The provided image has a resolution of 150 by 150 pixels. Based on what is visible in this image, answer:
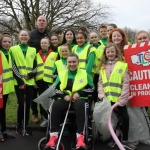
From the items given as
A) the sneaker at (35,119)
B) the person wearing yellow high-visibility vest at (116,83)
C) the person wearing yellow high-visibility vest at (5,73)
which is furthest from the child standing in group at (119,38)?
the sneaker at (35,119)

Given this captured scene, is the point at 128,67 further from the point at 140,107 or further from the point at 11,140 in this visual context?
the point at 11,140

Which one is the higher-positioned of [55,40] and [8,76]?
[55,40]

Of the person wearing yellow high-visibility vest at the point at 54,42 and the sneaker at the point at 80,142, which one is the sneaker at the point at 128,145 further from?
the person wearing yellow high-visibility vest at the point at 54,42

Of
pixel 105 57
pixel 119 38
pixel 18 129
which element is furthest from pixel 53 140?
pixel 119 38

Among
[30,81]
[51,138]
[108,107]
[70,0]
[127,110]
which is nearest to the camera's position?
[51,138]

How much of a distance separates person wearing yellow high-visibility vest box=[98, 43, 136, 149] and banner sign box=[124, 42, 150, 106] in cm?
16

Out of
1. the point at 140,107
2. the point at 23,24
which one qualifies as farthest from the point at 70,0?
the point at 140,107

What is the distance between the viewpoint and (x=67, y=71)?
4.82 meters

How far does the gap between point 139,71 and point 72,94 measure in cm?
133

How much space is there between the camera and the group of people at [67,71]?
15.0 ft

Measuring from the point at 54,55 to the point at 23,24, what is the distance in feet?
57.1

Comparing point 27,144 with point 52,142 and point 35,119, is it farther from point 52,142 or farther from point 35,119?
point 35,119

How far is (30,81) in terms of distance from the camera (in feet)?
17.5

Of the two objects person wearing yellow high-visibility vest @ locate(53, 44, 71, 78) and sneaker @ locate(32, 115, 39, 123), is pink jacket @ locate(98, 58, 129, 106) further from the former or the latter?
sneaker @ locate(32, 115, 39, 123)
